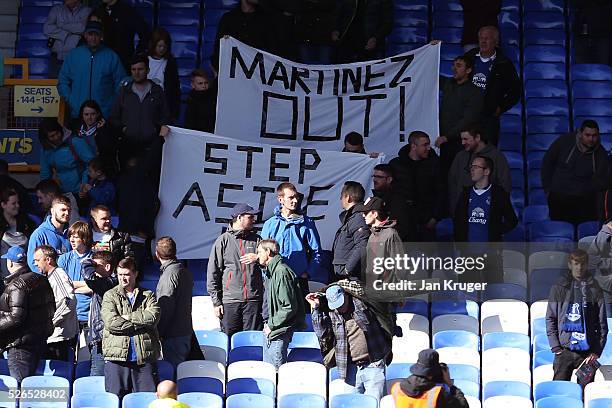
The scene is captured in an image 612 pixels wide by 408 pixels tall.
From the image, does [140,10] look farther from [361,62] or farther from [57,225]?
[57,225]

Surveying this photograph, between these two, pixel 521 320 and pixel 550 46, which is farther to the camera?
pixel 550 46

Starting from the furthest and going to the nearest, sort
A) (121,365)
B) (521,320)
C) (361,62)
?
1. (361,62)
2. (521,320)
3. (121,365)


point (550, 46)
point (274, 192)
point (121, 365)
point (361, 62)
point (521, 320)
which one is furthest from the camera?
point (550, 46)

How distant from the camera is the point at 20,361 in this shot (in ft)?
45.8

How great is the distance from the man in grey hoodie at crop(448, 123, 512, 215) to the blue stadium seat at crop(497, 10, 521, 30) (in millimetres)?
3359

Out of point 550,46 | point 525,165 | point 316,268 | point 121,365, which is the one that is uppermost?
point 550,46

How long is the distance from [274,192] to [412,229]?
4.82 feet

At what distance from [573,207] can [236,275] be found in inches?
141

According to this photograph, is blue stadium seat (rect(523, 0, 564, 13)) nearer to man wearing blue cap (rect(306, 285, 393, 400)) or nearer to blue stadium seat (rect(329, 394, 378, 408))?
man wearing blue cap (rect(306, 285, 393, 400))

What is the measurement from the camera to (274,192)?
16.1 metres

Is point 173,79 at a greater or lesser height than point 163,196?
greater

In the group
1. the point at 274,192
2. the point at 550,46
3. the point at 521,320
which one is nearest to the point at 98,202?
the point at 274,192

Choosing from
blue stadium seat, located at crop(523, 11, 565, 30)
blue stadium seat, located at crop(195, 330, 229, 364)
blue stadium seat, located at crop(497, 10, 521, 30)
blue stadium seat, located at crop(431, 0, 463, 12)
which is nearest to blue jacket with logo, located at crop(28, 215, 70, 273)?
blue stadium seat, located at crop(195, 330, 229, 364)

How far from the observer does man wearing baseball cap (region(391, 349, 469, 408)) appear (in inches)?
459
